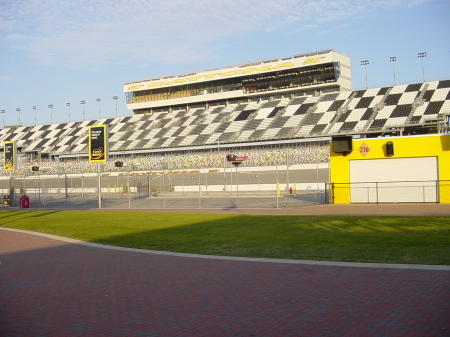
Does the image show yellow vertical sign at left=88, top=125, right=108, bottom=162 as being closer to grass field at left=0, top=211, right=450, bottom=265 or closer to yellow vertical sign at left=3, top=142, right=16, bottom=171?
yellow vertical sign at left=3, top=142, right=16, bottom=171

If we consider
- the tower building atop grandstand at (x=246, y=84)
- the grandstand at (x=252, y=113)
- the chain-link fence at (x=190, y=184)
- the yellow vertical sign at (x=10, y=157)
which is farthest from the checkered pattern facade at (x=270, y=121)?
the yellow vertical sign at (x=10, y=157)

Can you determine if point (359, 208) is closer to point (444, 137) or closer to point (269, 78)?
point (444, 137)

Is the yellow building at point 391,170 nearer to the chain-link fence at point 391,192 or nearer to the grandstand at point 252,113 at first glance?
the chain-link fence at point 391,192

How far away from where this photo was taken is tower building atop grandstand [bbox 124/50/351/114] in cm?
7056

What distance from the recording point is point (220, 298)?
809 centimetres

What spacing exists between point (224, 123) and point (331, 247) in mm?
59432

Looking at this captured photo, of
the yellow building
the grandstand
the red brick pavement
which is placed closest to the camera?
the red brick pavement

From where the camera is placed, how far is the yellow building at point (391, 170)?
2627 cm

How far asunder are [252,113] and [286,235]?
187 ft

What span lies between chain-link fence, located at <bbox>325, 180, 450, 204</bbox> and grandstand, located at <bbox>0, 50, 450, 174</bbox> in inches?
995

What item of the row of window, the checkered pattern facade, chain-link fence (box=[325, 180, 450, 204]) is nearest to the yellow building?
chain-link fence (box=[325, 180, 450, 204])

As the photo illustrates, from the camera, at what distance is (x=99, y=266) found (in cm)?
1162

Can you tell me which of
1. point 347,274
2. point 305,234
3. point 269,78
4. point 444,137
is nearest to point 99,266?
point 347,274

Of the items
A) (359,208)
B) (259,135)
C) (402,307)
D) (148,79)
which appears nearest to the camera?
(402,307)
